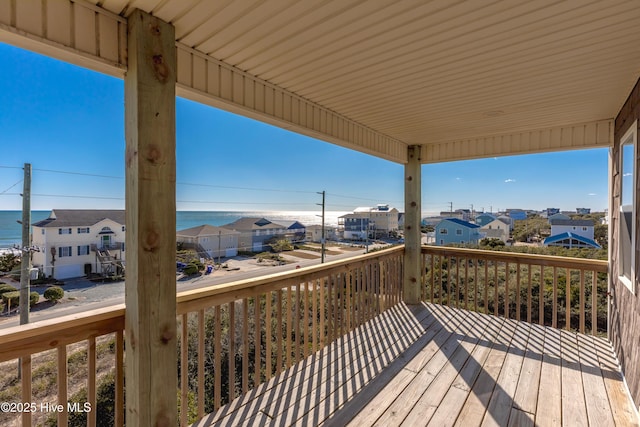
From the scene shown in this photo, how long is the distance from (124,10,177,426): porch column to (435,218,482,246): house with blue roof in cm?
662

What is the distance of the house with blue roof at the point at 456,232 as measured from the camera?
710 cm

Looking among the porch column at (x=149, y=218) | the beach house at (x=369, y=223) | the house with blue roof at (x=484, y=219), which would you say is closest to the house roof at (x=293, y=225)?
the beach house at (x=369, y=223)

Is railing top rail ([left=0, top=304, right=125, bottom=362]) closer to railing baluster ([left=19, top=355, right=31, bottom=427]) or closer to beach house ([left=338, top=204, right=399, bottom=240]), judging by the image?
railing baluster ([left=19, top=355, right=31, bottom=427])

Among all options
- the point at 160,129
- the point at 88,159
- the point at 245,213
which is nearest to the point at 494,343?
the point at 160,129

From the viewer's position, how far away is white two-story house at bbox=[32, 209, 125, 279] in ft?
20.2

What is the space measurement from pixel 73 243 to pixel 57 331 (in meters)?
7.47

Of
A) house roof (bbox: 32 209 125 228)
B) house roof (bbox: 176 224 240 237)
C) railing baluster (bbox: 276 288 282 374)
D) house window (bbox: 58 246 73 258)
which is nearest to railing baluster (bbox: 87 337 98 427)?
railing baluster (bbox: 276 288 282 374)

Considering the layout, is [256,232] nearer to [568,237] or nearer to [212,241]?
[212,241]

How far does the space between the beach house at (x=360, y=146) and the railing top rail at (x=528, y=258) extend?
3 centimetres

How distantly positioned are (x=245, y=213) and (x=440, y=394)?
30825mm

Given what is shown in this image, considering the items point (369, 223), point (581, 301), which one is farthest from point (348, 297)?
point (369, 223)

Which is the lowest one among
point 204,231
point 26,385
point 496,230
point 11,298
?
point 11,298

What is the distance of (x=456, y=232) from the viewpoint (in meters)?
7.76

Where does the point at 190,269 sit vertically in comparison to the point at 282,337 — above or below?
below
